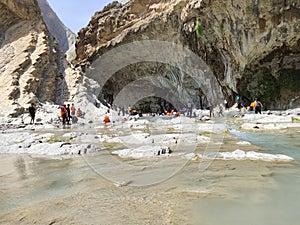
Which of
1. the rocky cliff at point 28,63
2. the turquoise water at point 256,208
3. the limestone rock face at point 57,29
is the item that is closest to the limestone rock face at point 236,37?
the rocky cliff at point 28,63

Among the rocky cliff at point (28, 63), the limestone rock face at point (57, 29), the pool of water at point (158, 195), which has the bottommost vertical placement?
the pool of water at point (158, 195)

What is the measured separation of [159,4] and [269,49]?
513 inches

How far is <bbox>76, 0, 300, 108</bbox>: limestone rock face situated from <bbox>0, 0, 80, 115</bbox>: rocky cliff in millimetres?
7434

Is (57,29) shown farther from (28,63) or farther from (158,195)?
(158,195)

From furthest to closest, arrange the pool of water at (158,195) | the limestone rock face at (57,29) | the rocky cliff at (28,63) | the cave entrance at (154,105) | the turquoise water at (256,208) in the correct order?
the limestone rock face at (57,29) → the cave entrance at (154,105) → the rocky cliff at (28,63) → the pool of water at (158,195) → the turquoise water at (256,208)

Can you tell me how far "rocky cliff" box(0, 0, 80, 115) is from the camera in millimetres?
17516

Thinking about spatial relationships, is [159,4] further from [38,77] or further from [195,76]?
[38,77]

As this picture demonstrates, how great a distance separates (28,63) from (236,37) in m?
17.1

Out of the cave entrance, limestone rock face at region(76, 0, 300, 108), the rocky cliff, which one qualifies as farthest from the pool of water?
the cave entrance

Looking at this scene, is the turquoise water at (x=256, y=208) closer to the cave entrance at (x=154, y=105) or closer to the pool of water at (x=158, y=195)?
the pool of water at (x=158, y=195)

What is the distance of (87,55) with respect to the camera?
30.4 m

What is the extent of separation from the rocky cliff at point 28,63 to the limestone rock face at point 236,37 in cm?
743

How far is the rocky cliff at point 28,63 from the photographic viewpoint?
17.5 m

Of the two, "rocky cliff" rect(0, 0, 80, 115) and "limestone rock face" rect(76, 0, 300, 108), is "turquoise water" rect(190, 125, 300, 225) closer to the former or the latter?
"limestone rock face" rect(76, 0, 300, 108)
